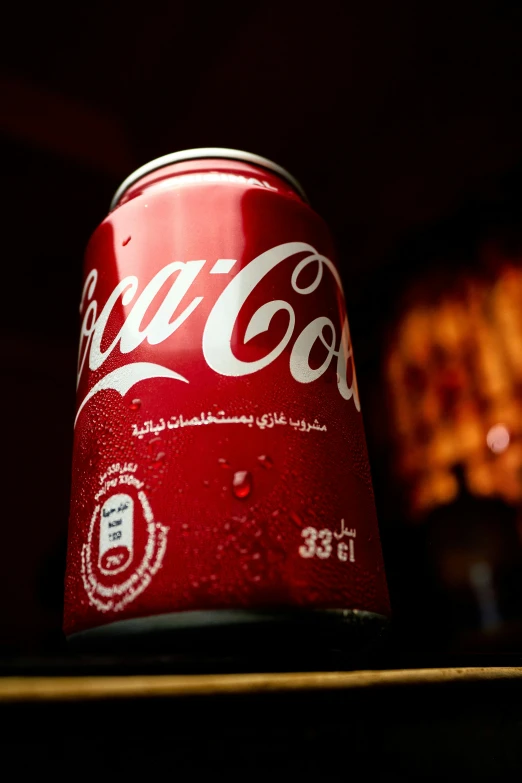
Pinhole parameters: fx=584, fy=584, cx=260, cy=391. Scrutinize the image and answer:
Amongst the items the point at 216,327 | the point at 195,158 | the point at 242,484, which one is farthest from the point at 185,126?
the point at 242,484

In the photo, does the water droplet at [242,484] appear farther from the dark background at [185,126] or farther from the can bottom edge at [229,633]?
the dark background at [185,126]

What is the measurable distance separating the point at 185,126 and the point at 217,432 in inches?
Result: 67.4

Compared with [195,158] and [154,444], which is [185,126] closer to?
[195,158]

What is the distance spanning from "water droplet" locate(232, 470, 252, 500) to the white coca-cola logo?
0.08 metres

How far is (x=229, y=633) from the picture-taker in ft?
1.25

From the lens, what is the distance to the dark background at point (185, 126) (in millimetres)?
1613

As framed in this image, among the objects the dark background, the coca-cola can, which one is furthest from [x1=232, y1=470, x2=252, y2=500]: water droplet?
the dark background

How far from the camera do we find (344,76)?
70.3 inches

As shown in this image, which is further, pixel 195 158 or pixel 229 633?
pixel 195 158

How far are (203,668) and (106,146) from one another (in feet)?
6.25

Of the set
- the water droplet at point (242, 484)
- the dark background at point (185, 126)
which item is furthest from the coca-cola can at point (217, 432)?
the dark background at point (185, 126)

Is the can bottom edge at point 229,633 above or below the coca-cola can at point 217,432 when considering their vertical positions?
below

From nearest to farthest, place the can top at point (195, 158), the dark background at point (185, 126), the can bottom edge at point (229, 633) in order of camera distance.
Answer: the can bottom edge at point (229, 633) → the can top at point (195, 158) → the dark background at point (185, 126)

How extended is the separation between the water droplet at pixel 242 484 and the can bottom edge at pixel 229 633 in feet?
0.25
